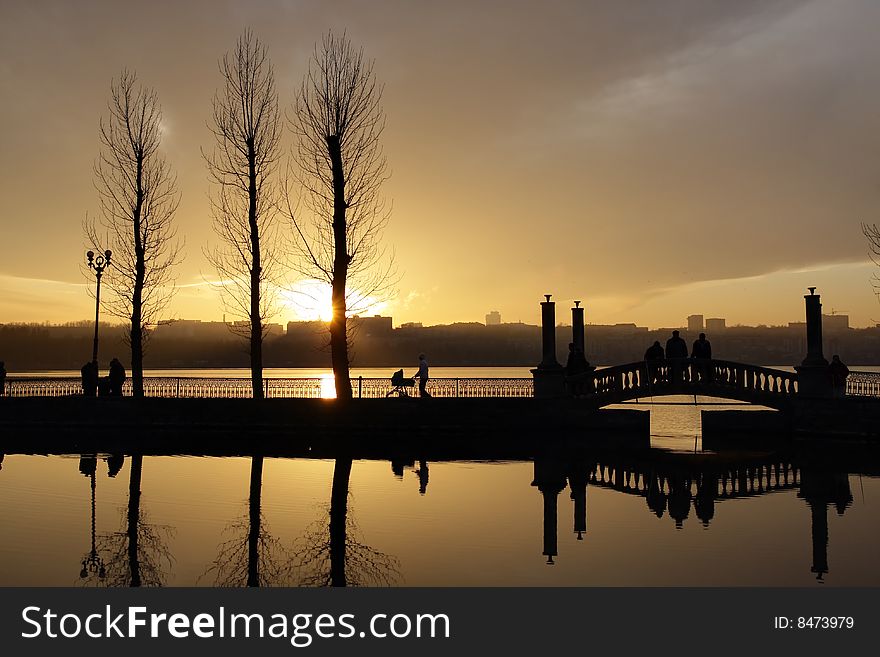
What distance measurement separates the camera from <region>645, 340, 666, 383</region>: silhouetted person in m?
27.1

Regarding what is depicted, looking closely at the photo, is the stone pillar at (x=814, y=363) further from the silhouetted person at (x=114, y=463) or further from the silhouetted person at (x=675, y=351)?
the silhouetted person at (x=114, y=463)

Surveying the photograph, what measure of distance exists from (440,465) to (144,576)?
11259mm

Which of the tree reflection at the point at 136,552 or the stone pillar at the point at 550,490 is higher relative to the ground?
the tree reflection at the point at 136,552

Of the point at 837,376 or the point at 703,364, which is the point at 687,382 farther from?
the point at 837,376

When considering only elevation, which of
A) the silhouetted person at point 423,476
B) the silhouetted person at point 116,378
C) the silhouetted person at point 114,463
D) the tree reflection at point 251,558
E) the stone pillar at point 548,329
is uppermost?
the stone pillar at point 548,329

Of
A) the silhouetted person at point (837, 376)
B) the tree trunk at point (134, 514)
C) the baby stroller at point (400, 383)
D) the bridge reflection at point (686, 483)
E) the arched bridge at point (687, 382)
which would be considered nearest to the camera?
the tree trunk at point (134, 514)

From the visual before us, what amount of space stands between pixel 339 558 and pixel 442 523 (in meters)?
2.61

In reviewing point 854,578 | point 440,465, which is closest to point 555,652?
point 854,578

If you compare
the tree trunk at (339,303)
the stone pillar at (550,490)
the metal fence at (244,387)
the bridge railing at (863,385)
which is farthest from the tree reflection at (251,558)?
the bridge railing at (863,385)

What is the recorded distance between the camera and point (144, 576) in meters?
9.39

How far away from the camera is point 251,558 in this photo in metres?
10.2

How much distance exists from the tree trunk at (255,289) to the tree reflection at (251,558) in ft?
57.2

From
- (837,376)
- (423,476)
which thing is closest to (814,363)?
(837,376)

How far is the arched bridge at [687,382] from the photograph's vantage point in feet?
86.8
